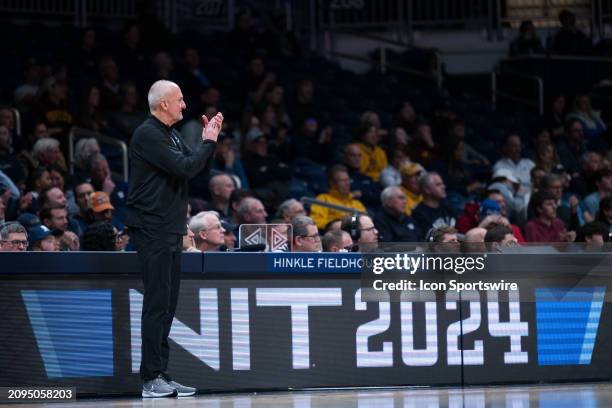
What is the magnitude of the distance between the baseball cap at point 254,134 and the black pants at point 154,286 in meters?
7.86

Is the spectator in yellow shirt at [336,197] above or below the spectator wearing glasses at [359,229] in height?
above

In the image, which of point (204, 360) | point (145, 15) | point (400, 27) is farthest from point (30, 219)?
point (400, 27)

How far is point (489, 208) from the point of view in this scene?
14055mm

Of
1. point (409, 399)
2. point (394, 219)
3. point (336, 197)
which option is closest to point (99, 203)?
point (394, 219)

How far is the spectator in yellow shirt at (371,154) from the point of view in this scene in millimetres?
16828

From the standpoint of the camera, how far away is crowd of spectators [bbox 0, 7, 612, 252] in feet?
37.3

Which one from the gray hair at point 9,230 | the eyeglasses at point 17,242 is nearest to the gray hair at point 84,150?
the gray hair at point 9,230

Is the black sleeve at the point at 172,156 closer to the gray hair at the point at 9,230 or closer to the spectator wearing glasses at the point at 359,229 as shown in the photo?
the gray hair at the point at 9,230

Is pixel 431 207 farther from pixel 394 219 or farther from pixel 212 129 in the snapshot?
pixel 212 129

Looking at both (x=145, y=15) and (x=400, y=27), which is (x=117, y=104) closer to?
(x=145, y=15)

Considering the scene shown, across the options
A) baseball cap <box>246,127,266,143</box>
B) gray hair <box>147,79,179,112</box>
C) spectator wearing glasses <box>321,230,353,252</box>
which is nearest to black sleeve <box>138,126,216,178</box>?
gray hair <box>147,79,179,112</box>

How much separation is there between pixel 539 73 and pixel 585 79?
0.81 meters

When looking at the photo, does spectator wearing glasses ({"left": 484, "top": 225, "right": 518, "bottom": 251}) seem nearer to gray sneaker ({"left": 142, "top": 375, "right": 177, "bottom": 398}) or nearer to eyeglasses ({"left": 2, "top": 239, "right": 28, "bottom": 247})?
gray sneaker ({"left": 142, "top": 375, "right": 177, "bottom": 398})

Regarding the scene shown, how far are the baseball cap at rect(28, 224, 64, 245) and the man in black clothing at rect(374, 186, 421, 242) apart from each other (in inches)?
155
